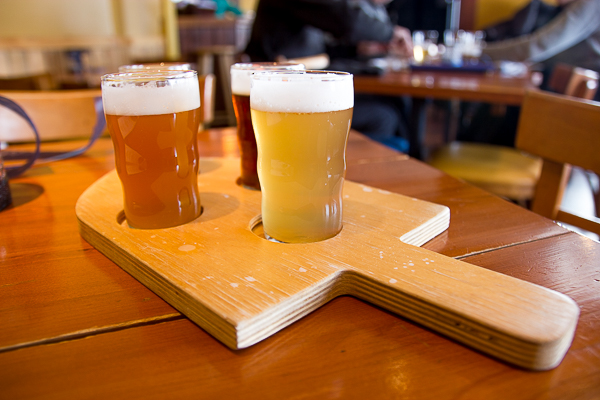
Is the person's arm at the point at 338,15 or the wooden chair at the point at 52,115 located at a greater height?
the person's arm at the point at 338,15

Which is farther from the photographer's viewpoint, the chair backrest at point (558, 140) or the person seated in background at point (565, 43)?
the person seated in background at point (565, 43)

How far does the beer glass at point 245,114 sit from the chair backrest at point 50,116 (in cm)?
71

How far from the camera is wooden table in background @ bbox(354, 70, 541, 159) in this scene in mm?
1871

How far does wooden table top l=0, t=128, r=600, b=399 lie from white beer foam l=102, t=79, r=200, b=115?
0.67 feet

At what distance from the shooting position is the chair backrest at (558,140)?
1.03 meters

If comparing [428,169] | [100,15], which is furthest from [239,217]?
[100,15]

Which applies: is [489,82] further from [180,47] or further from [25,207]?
[180,47]

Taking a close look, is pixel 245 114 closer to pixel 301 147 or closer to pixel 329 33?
pixel 301 147

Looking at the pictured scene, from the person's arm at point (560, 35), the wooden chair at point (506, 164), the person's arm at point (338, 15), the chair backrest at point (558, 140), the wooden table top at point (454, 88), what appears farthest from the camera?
the person's arm at point (560, 35)

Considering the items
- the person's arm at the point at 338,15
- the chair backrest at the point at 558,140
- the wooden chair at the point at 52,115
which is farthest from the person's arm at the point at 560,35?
the wooden chair at the point at 52,115

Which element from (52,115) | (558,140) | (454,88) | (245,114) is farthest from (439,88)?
(52,115)

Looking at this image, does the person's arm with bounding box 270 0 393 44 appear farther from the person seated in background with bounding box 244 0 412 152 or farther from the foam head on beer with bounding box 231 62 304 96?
the foam head on beer with bounding box 231 62 304 96

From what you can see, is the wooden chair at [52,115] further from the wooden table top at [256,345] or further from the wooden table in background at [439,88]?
the wooden table in background at [439,88]

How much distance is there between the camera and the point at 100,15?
5.40m
